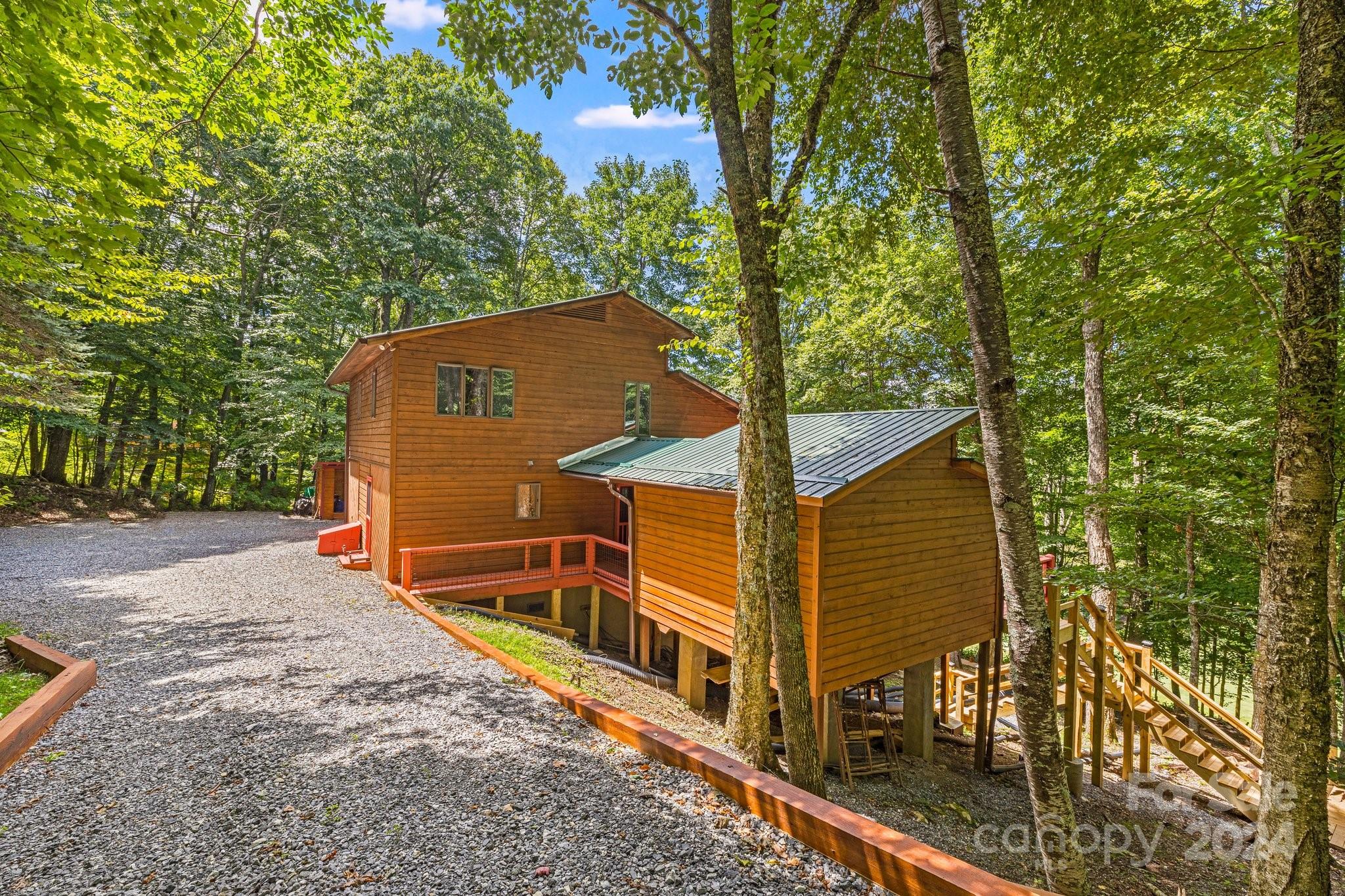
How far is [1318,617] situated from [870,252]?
4.84 m

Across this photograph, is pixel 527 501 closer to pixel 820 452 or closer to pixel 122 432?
pixel 820 452

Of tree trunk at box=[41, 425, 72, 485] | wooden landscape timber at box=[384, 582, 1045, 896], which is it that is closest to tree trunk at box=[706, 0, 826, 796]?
wooden landscape timber at box=[384, 582, 1045, 896]

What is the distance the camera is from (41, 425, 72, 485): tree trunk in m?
16.5

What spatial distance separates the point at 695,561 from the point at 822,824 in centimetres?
487

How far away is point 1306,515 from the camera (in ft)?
10.5

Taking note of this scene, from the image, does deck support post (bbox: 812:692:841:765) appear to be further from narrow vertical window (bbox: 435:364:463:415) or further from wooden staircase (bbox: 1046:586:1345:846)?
narrow vertical window (bbox: 435:364:463:415)

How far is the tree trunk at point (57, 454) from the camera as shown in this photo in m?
16.5

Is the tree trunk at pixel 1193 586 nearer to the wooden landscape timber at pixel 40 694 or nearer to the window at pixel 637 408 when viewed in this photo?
the window at pixel 637 408

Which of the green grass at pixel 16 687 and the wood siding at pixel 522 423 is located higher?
the wood siding at pixel 522 423

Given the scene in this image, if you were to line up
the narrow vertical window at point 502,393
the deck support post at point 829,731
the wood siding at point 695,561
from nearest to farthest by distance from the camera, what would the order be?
1. the wood siding at point 695,561
2. the deck support post at point 829,731
3. the narrow vertical window at point 502,393

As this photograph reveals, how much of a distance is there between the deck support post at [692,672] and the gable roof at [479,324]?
16.9ft

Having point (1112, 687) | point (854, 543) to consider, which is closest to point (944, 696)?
point (1112, 687)

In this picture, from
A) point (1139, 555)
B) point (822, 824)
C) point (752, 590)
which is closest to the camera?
point (822, 824)

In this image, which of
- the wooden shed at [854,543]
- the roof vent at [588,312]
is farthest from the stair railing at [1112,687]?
the roof vent at [588,312]
